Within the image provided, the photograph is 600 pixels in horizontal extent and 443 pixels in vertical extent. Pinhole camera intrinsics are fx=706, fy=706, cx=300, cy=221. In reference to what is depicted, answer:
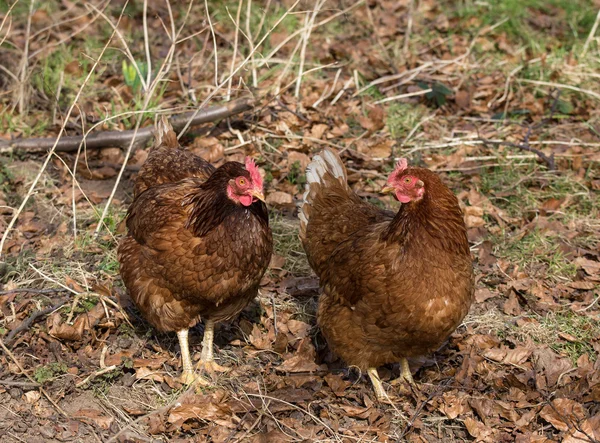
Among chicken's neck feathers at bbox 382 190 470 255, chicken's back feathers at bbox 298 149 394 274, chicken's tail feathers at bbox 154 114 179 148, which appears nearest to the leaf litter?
chicken's back feathers at bbox 298 149 394 274

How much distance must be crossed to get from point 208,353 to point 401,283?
1486 millimetres

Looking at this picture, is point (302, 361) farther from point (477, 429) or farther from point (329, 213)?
point (477, 429)

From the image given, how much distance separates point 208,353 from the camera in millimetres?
4699

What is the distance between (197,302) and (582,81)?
17.6ft

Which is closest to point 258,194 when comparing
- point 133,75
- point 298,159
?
point 298,159

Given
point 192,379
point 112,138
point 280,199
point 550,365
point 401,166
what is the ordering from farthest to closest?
point 112,138
point 280,199
point 550,365
point 192,379
point 401,166

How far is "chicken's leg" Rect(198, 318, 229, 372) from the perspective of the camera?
4645mm

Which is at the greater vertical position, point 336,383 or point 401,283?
point 401,283

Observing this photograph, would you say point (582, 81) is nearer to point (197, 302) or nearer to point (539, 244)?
point (539, 244)

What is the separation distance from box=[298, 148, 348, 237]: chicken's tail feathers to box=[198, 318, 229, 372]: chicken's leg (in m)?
0.94

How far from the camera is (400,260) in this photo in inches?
157

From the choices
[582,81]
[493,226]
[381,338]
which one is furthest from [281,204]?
[582,81]

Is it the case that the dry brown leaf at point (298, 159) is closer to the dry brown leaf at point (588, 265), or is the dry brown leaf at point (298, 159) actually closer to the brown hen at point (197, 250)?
the brown hen at point (197, 250)

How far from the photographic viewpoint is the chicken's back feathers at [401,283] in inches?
156
